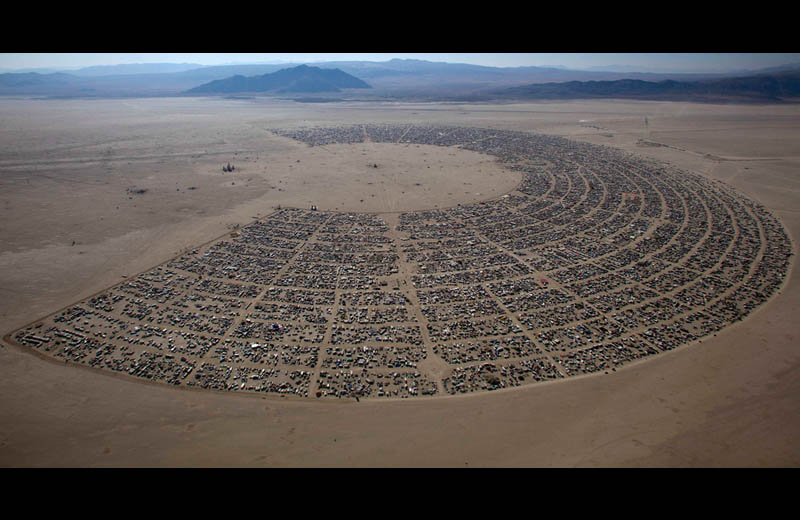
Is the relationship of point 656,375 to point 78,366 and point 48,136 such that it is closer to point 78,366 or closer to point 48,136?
point 78,366

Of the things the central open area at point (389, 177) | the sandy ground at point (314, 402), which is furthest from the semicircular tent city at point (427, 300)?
the central open area at point (389, 177)

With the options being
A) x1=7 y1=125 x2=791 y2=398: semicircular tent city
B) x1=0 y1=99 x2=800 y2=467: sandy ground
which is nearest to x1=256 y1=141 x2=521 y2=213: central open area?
x1=0 y1=99 x2=800 y2=467: sandy ground

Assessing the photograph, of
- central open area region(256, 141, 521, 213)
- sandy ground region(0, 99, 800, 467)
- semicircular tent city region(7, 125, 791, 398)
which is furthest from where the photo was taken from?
central open area region(256, 141, 521, 213)

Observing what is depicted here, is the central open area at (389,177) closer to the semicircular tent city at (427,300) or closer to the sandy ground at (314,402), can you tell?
the sandy ground at (314,402)

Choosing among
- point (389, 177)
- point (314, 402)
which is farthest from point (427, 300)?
point (389, 177)

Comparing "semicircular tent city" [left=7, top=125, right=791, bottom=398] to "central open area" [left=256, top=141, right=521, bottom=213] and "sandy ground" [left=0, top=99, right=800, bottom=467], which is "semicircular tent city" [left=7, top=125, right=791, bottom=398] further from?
"central open area" [left=256, top=141, right=521, bottom=213]

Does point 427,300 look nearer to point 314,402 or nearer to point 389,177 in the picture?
point 314,402

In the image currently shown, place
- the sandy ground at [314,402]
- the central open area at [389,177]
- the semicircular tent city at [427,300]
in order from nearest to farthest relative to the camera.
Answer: the sandy ground at [314,402], the semicircular tent city at [427,300], the central open area at [389,177]
